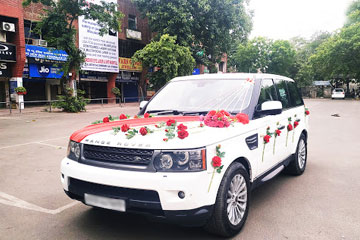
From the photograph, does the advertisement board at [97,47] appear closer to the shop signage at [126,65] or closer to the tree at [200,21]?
the shop signage at [126,65]

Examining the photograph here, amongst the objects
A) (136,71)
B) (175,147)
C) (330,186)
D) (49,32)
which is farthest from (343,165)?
(136,71)

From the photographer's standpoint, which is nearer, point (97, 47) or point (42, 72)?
point (42, 72)

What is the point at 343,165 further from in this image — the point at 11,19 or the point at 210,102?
the point at 11,19

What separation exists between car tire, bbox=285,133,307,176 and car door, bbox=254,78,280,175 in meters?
1.12

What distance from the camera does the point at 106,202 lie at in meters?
2.88

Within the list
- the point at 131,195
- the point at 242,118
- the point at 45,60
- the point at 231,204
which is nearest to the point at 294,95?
the point at 242,118

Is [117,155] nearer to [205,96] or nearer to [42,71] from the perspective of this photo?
[205,96]

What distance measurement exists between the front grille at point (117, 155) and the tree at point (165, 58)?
23065 mm

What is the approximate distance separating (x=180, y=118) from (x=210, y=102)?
573 millimetres

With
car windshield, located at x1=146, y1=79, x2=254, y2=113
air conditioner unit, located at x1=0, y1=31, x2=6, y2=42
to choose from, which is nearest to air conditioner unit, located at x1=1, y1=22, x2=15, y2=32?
air conditioner unit, located at x1=0, y1=31, x2=6, y2=42

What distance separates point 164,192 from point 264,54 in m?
53.6

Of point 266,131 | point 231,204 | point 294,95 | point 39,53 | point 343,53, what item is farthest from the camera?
point 343,53

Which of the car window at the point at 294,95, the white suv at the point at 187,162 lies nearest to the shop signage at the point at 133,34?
the car window at the point at 294,95

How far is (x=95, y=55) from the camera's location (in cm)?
2842
